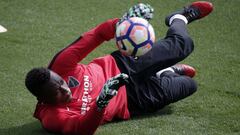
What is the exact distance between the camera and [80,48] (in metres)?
3.91

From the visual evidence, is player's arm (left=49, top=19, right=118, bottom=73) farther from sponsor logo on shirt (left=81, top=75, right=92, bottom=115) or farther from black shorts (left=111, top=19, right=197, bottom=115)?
black shorts (left=111, top=19, right=197, bottom=115)

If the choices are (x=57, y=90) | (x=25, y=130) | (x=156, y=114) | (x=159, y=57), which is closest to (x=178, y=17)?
(x=159, y=57)

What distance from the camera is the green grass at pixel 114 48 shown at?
4.13m

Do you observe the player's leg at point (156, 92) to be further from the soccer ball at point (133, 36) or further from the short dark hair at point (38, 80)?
the short dark hair at point (38, 80)

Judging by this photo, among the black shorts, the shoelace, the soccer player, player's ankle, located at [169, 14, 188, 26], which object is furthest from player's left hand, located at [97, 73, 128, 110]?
the shoelace

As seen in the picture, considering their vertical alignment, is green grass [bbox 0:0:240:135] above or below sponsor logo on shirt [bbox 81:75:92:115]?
below

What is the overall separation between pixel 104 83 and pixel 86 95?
237mm

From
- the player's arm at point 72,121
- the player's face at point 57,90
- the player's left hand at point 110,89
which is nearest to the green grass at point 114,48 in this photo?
the player's arm at point 72,121

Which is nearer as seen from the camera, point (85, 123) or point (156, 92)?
point (85, 123)

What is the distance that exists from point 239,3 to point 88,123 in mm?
4579

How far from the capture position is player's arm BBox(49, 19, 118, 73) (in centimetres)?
389

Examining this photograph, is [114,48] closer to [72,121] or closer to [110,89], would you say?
[72,121]

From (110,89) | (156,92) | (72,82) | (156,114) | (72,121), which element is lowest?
(156,114)

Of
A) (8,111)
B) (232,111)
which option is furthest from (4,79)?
(232,111)
